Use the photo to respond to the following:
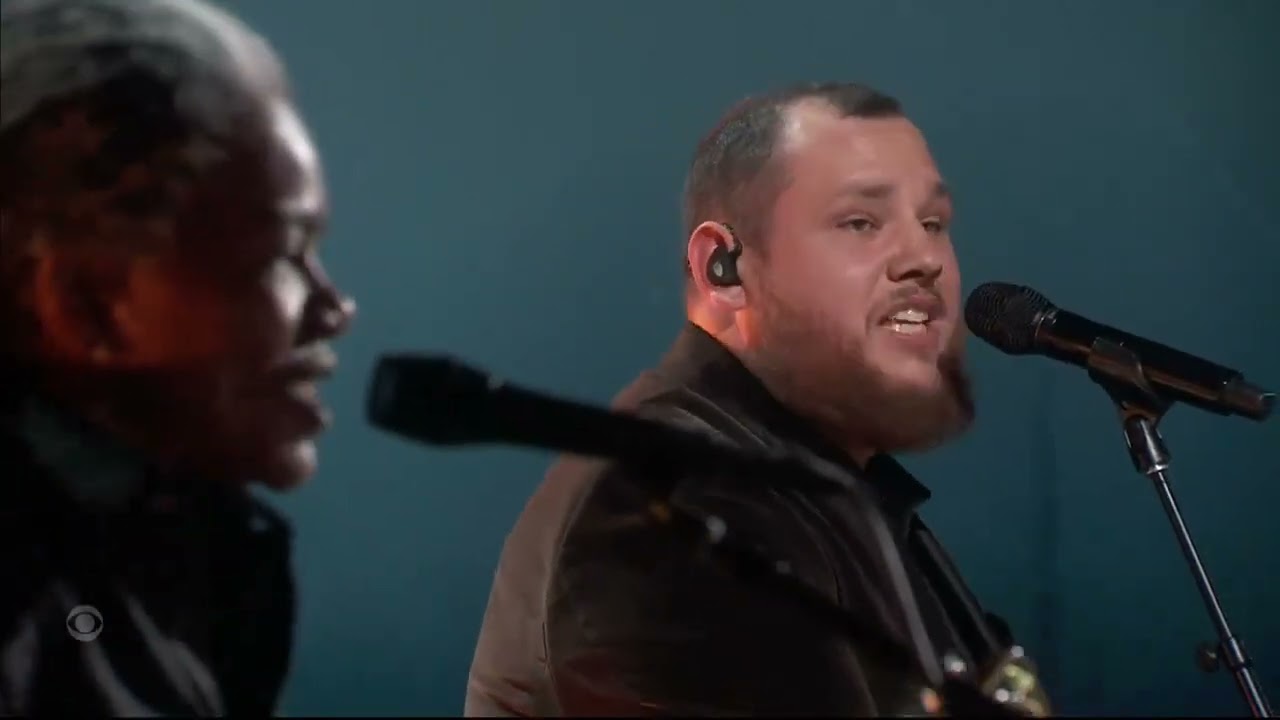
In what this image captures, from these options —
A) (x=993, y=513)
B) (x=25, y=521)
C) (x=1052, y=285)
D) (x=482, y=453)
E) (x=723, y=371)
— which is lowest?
(x=25, y=521)

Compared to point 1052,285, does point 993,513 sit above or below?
below

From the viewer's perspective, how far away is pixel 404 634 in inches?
34.3

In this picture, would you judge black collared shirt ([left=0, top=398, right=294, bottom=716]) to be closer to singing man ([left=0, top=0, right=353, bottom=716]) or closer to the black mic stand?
singing man ([left=0, top=0, right=353, bottom=716])

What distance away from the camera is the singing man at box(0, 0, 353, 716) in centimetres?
52

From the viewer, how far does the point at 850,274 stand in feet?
2.74

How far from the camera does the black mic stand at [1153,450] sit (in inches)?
36.6

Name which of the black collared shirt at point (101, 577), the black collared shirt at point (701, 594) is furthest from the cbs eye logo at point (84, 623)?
the black collared shirt at point (701, 594)

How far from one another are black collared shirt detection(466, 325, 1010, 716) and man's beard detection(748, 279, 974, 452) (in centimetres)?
1

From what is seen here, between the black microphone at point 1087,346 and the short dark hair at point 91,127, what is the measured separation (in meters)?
0.60

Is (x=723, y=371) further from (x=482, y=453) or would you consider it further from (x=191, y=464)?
(x=191, y=464)

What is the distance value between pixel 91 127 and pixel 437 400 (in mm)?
171

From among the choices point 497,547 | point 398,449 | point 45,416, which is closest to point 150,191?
point 45,416

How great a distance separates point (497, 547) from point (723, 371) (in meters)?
0.20

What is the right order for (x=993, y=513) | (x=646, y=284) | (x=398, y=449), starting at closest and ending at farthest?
(x=398, y=449), (x=646, y=284), (x=993, y=513)
